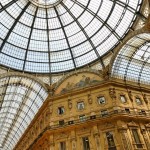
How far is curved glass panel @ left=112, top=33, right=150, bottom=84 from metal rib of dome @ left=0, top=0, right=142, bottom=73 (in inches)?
89.3

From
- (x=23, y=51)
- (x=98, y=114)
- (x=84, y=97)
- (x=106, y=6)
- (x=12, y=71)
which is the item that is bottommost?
(x=98, y=114)

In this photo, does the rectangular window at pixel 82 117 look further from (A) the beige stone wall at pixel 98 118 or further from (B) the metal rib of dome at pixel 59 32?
(B) the metal rib of dome at pixel 59 32

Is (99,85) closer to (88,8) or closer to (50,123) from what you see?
(50,123)

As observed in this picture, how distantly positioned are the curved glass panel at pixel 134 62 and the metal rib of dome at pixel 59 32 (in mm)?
2269

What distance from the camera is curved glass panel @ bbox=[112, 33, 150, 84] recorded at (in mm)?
35200

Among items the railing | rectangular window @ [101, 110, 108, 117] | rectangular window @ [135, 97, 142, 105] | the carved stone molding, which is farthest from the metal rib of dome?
the carved stone molding

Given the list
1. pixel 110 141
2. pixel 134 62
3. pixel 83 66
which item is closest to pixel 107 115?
pixel 110 141

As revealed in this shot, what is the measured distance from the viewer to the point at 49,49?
40125 millimetres

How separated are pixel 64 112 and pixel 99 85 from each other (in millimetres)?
7252

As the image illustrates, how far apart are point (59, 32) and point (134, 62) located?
14.5 meters

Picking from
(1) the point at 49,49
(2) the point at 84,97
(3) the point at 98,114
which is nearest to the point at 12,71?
(1) the point at 49,49

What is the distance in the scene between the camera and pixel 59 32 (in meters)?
39.3

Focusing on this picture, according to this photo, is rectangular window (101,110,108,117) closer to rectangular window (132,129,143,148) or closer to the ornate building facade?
the ornate building facade

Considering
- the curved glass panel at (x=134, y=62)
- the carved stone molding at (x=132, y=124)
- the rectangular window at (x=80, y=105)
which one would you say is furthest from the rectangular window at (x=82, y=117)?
the curved glass panel at (x=134, y=62)
